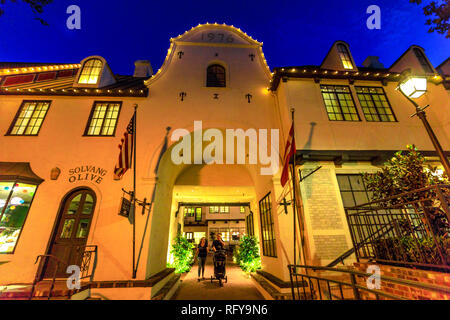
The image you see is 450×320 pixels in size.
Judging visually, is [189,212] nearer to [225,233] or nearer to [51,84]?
[225,233]

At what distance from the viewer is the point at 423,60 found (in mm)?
9125

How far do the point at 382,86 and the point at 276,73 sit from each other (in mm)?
5054

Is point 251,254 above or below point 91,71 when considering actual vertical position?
below

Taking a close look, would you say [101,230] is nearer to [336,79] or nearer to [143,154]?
[143,154]

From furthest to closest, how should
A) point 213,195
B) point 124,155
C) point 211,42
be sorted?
point 213,195 → point 211,42 → point 124,155

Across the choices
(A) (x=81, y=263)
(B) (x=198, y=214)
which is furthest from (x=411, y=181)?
(B) (x=198, y=214)

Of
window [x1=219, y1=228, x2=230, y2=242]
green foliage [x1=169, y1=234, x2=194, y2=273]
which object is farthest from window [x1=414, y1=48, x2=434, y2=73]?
window [x1=219, y1=228, x2=230, y2=242]

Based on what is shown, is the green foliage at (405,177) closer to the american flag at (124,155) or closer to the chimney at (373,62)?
the american flag at (124,155)

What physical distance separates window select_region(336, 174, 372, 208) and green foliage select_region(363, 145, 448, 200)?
1499mm

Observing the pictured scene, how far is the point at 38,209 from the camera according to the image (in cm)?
659

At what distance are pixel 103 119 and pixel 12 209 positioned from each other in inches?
176

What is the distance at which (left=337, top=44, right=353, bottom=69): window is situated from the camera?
905 centimetres

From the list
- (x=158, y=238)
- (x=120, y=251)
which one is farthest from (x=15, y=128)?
(x=158, y=238)

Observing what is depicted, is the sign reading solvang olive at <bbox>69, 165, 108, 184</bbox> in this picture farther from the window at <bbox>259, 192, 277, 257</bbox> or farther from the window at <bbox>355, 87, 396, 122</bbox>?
the window at <bbox>355, 87, 396, 122</bbox>
